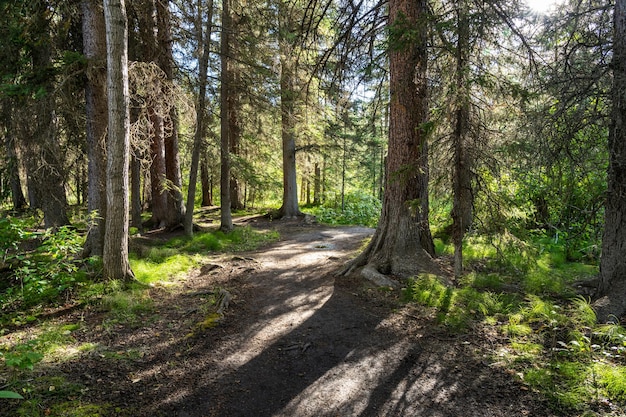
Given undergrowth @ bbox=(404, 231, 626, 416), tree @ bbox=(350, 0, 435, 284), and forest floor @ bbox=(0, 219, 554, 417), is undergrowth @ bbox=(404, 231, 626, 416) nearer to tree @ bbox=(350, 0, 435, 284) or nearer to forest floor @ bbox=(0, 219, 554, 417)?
forest floor @ bbox=(0, 219, 554, 417)

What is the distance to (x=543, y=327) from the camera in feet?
16.0

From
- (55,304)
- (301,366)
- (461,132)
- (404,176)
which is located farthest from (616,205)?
(55,304)

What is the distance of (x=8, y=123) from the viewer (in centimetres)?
841

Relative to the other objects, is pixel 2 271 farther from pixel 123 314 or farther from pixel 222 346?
pixel 222 346

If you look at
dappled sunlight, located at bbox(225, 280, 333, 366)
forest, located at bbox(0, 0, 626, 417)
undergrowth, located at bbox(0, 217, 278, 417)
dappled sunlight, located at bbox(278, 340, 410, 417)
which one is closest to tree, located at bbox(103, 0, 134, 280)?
forest, located at bbox(0, 0, 626, 417)

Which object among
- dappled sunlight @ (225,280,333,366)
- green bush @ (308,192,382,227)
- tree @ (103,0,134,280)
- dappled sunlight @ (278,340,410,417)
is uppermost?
tree @ (103,0,134,280)

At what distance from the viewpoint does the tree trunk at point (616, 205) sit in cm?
520

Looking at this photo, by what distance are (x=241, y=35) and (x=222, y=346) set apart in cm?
998

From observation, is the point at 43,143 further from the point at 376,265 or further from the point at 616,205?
the point at 616,205

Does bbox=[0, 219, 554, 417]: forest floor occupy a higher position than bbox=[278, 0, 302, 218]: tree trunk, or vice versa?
bbox=[278, 0, 302, 218]: tree trunk

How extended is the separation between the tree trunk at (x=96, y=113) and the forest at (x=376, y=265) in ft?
0.15

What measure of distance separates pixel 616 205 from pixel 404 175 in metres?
3.27

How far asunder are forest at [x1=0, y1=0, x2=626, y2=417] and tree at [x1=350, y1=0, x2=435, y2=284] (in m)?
0.04

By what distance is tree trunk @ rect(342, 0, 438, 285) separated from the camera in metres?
6.94
